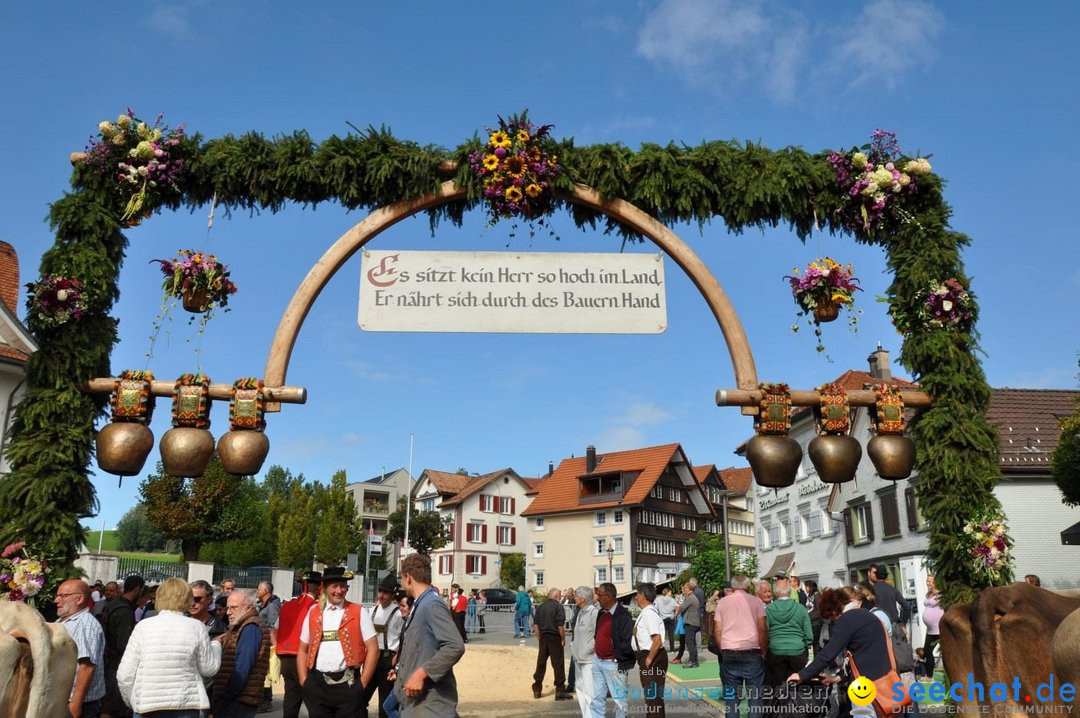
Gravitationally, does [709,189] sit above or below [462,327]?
above

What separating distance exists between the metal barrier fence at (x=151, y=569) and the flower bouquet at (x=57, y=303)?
21719 mm

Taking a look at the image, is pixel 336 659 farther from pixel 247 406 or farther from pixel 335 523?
pixel 335 523

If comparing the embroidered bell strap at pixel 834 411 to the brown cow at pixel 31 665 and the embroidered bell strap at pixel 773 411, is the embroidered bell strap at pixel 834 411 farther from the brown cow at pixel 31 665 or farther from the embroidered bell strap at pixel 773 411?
the brown cow at pixel 31 665

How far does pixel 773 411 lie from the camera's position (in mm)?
7086

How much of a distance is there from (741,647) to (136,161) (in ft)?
24.8

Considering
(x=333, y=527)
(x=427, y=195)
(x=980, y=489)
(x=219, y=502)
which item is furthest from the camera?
(x=333, y=527)

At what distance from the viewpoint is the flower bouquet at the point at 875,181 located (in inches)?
303

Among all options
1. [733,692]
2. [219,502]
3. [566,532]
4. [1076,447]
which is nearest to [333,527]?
[219,502]

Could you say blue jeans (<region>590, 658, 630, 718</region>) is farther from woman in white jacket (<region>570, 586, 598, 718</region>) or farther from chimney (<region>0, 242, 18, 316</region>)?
chimney (<region>0, 242, 18, 316</region>)

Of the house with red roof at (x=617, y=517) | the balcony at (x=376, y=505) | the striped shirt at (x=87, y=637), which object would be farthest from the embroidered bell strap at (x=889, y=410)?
the balcony at (x=376, y=505)

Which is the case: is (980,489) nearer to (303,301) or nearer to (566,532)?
(303,301)

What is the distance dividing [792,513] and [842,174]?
40.6m

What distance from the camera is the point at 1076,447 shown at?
1859 centimetres

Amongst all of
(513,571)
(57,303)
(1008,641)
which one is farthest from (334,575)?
(513,571)
